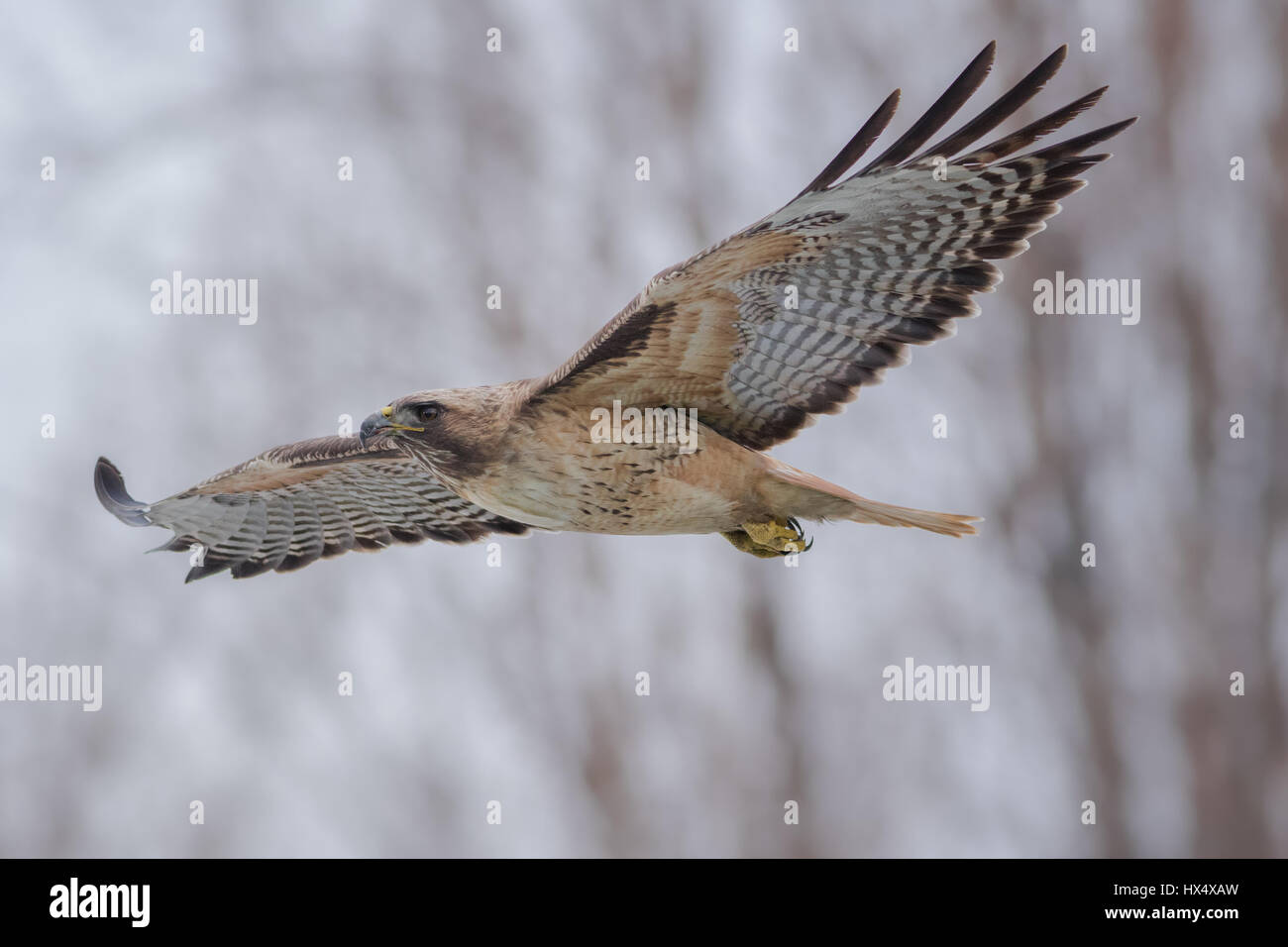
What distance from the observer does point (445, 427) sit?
491 centimetres

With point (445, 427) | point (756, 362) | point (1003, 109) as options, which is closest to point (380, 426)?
point (445, 427)

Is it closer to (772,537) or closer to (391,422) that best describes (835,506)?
(772,537)

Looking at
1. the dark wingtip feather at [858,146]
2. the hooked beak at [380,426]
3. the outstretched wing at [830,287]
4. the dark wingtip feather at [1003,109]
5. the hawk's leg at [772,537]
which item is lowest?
the hawk's leg at [772,537]

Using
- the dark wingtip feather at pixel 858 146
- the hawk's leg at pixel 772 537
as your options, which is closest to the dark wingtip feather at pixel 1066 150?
the dark wingtip feather at pixel 858 146

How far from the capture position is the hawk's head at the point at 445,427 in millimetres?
4879

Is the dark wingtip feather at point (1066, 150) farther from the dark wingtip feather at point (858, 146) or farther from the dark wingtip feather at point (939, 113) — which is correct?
the dark wingtip feather at point (858, 146)

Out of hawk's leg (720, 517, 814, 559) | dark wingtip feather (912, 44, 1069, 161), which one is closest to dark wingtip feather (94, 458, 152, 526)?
hawk's leg (720, 517, 814, 559)

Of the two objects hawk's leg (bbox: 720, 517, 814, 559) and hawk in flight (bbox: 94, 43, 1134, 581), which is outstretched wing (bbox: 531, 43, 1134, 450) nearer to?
hawk in flight (bbox: 94, 43, 1134, 581)

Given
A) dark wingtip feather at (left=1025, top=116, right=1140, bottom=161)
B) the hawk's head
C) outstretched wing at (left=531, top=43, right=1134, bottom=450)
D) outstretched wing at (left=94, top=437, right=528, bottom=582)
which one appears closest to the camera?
dark wingtip feather at (left=1025, top=116, right=1140, bottom=161)

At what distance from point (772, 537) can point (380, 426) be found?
1364mm

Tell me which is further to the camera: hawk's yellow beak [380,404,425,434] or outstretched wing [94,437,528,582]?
outstretched wing [94,437,528,582]

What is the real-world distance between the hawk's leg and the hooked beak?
3.76ft

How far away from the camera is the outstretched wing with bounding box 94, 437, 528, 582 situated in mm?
6027

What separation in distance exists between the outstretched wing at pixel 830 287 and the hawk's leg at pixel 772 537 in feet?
0.98
